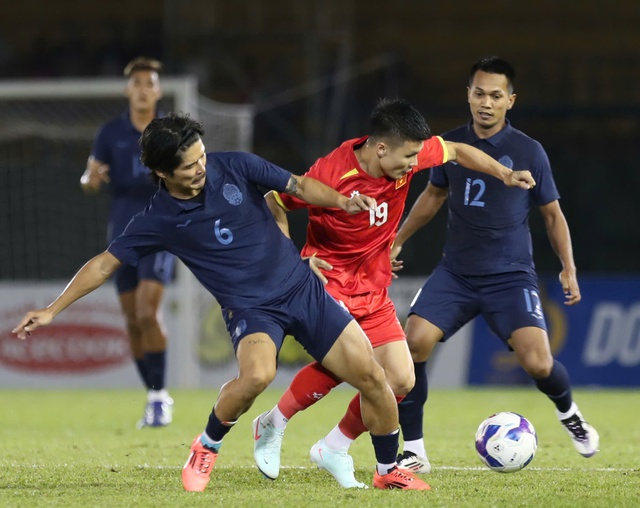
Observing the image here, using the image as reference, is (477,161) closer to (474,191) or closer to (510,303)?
(474,191)

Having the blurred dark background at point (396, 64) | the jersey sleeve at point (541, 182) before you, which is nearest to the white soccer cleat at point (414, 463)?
the jersey sleeve at point (541, 182)

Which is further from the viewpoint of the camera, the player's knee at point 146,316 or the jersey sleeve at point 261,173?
the player's knee at point 146,316

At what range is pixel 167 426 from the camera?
8.12 m

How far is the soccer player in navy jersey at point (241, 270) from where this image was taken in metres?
4.80

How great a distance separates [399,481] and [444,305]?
4.40 ft

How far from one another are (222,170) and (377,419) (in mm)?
1292

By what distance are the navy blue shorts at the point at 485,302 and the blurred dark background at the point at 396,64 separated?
6.72 metres

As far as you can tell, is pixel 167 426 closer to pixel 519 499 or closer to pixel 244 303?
pixel 244 303

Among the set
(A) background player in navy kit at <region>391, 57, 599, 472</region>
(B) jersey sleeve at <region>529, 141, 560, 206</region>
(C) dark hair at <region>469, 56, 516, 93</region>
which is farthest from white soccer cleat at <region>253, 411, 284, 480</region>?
(C) dark hair at <region>469, 56, 516, 93</region>

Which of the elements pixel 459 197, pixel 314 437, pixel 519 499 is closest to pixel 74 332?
pixel 314 437

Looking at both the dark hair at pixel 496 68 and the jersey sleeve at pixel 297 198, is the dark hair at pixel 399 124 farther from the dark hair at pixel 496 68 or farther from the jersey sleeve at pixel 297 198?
the dark hair at pixel 496 68

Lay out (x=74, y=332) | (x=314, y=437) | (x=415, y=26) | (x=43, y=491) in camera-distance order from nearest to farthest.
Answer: (x=43, y=491), (x=314, y=437), (x=74, y=332), (x=415, y=26)

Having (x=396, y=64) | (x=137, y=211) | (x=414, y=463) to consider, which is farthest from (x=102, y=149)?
(x=396, y=64)

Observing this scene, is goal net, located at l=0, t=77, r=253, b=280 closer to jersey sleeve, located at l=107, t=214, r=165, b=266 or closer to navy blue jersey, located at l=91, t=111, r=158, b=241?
navy blue jersey, located at l=91, t=111, r=158, b=241
